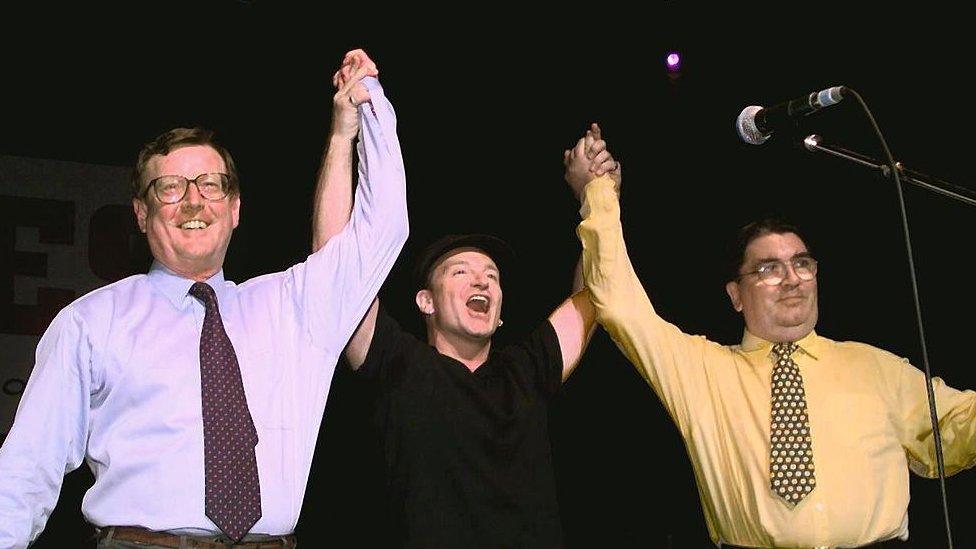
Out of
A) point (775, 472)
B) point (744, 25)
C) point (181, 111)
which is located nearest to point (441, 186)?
point (181, 111)

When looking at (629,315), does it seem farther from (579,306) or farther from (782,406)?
(782,406)

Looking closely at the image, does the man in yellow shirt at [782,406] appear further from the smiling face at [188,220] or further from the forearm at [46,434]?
the forearm at [46,434]

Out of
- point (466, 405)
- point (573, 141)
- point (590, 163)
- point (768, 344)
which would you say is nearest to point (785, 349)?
point (768, 344)

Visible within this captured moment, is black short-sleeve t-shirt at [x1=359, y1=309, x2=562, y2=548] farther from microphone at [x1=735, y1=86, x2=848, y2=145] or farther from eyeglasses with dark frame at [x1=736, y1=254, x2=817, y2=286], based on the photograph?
microphone at [x1=735, y1=86, x2=848, y2=145]

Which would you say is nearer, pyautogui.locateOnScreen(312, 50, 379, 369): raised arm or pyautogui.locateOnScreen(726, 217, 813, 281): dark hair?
pyautogui.locateOnScreen(312, 50, 379, 369): raised arm

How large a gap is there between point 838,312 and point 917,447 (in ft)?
3.31

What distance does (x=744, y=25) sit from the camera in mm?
3918

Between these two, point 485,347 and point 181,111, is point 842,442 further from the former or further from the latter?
point 181,111

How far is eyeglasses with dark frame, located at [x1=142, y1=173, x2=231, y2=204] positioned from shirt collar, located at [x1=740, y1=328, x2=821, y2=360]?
1350 millimetres

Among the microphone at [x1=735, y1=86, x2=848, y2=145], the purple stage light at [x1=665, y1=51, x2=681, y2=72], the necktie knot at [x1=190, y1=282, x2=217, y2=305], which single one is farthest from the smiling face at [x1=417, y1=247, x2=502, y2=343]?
the purple stage light at [x1=665, y1=51, x2=681, y2=72]

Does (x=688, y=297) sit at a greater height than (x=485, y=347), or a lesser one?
greater

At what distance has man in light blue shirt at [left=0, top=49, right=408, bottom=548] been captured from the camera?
2.19m

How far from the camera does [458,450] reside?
2688 mm

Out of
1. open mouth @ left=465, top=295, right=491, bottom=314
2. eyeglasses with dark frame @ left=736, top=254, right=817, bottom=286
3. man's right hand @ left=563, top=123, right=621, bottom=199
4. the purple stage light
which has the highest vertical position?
the purple stage light
